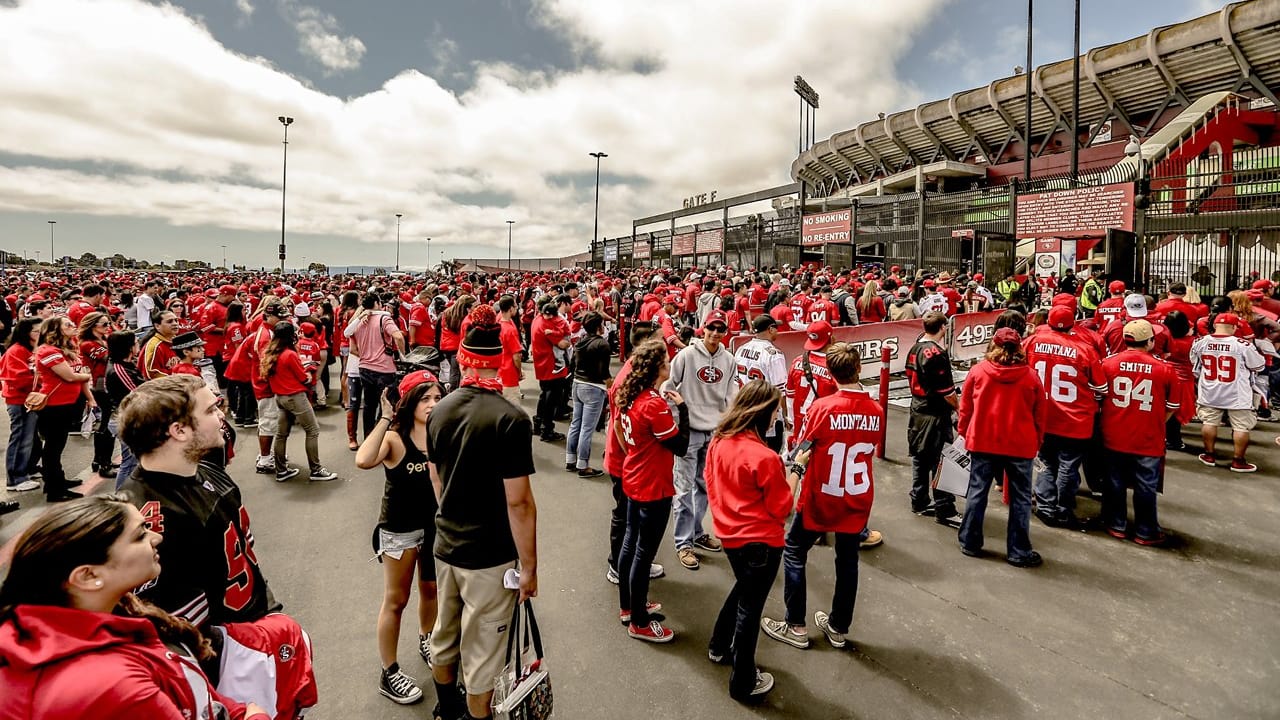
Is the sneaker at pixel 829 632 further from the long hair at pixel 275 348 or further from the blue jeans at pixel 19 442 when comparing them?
the blue jeans at pixel 19 442

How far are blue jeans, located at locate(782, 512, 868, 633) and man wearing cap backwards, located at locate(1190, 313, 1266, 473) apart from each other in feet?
20.7

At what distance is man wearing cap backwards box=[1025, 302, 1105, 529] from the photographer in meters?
5.41

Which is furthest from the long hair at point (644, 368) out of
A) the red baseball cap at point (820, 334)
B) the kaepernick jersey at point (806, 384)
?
the red baseball cap at point (820, 334)

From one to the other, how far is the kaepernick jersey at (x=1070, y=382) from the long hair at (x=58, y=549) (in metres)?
6.10

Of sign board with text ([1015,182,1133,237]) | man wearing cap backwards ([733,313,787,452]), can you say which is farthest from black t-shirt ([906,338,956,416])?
sign board with text ([1015,182,1133,237])

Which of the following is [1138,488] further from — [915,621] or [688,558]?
[688,558]

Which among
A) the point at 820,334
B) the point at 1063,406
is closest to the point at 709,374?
the point at 820,334

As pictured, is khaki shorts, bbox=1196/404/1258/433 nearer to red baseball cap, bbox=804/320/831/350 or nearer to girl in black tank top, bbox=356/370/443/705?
red baseball cap, bbox=804/320/831/350

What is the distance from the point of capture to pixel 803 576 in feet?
12.6

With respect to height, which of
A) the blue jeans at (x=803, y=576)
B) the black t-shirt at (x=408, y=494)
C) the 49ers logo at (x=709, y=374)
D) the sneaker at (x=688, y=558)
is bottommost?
the sneaker at (x=688, y=558)

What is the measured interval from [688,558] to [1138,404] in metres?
4.09

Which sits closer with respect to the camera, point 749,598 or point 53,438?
point 749,598

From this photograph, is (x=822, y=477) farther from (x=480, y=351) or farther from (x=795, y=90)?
(x=795, y=90)

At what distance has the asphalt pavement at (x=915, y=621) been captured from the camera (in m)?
3.39
